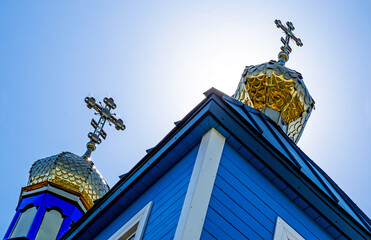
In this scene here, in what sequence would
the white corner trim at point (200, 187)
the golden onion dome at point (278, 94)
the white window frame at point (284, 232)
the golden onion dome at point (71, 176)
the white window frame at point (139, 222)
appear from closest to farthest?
the white corner trim at point (200, 187) → the white window frame at point (284, 232) → the white window frame at point (139, 222) → the golden onion dome at point (278, 94) → the golden onion dome at point (71, 176)

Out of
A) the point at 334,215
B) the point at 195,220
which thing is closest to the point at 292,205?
the point at 334,215

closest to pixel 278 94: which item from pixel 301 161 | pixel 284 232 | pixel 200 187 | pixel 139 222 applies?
pixel 301 161

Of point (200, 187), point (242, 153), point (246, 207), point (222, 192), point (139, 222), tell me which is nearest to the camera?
point (200, 187)

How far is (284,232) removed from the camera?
841 cm

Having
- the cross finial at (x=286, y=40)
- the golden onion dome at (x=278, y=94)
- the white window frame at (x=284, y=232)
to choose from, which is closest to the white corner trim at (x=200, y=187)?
the white window frame at (x=284, y=232)

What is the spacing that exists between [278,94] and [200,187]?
733 cm

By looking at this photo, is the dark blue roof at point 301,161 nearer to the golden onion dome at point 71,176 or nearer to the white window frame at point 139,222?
the white window frame at point 139,222

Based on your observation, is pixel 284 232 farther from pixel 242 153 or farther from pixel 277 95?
pixel 277 95

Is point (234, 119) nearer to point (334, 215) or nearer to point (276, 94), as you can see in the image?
point (334, 215)

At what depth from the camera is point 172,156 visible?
8.94 m

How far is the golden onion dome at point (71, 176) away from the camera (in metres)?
18.3

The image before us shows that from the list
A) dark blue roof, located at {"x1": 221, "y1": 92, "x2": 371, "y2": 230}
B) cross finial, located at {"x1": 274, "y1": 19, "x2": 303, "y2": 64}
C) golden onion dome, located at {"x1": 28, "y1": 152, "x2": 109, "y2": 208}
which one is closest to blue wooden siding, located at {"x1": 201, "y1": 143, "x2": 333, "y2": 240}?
dark blue roof, located at {"x1": 221, "y1": 92, "x2": 371, "y2": 230}

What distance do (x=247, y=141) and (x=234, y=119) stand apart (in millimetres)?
299

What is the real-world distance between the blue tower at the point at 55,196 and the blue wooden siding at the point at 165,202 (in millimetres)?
8443
